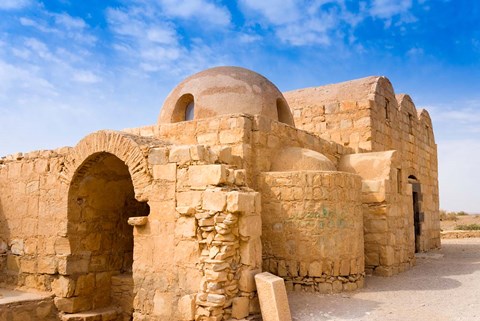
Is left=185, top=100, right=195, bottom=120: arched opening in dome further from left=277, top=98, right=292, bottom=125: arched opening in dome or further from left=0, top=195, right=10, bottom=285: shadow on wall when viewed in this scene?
left=0, top=195, right=10, bottom=285: shadow on wall

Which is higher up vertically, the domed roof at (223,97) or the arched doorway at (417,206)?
the domed roof at (223,97)

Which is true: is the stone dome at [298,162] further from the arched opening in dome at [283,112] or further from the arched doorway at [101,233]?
the arched doorway at [101,233]

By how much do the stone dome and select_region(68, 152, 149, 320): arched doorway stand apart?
255 centimetres

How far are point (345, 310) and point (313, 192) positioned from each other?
5.28 ft

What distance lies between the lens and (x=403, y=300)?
5629 millimetres

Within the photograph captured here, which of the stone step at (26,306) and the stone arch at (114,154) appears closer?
the stone arch at (114,154)

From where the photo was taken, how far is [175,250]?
5.10m

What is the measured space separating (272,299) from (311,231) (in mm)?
1613

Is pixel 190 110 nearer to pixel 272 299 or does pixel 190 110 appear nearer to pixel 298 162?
pixel 298 162

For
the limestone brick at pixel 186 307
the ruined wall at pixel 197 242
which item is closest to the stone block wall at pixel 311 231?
the ruined wall at pixel 197 242

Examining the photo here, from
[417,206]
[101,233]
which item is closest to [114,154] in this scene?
[101,233]

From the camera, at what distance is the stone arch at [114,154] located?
217 inches

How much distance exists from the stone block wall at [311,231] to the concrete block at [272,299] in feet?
4.34

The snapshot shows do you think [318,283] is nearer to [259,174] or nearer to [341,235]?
[341,235]
